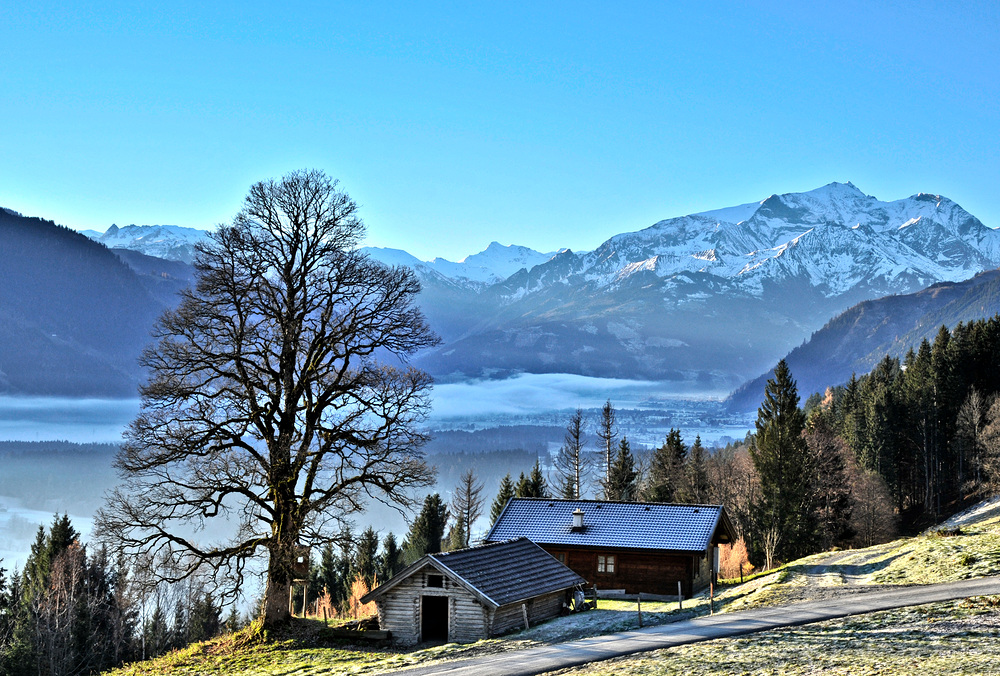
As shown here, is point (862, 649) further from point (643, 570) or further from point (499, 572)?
point (643, 570)

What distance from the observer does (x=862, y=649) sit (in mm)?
21219

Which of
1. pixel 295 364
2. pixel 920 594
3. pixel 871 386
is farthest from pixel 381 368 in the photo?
pixel 871 386

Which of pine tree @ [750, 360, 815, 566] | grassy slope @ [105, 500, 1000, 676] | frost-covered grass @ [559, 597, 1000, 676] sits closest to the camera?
frost-covered grass @ [559, 597, 1000, 676]

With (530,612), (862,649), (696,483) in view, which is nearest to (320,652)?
(530,612)

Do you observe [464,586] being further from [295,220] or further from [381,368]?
[295,220]

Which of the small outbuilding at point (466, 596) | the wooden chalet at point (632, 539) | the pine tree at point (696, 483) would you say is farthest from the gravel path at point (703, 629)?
the pine tree at point (696, 483)

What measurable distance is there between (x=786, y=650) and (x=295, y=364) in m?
17.1

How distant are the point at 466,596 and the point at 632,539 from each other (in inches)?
631

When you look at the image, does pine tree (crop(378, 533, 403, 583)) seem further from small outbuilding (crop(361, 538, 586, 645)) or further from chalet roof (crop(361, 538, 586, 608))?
small outbuilding (crop(361, 538, 586, 645))

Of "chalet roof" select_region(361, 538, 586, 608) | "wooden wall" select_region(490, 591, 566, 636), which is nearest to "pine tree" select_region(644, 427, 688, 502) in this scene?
"chalet roof" select_region(361, 538, 586, 608)

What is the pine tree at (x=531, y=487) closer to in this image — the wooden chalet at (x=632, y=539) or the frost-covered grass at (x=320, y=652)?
the wooden chalet at (x=632, y=539)

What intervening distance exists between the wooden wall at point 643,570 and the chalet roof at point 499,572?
29.2 ft

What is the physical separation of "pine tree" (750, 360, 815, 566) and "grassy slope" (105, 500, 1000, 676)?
16797 mm

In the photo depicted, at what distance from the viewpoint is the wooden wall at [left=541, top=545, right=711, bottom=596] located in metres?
43.6
